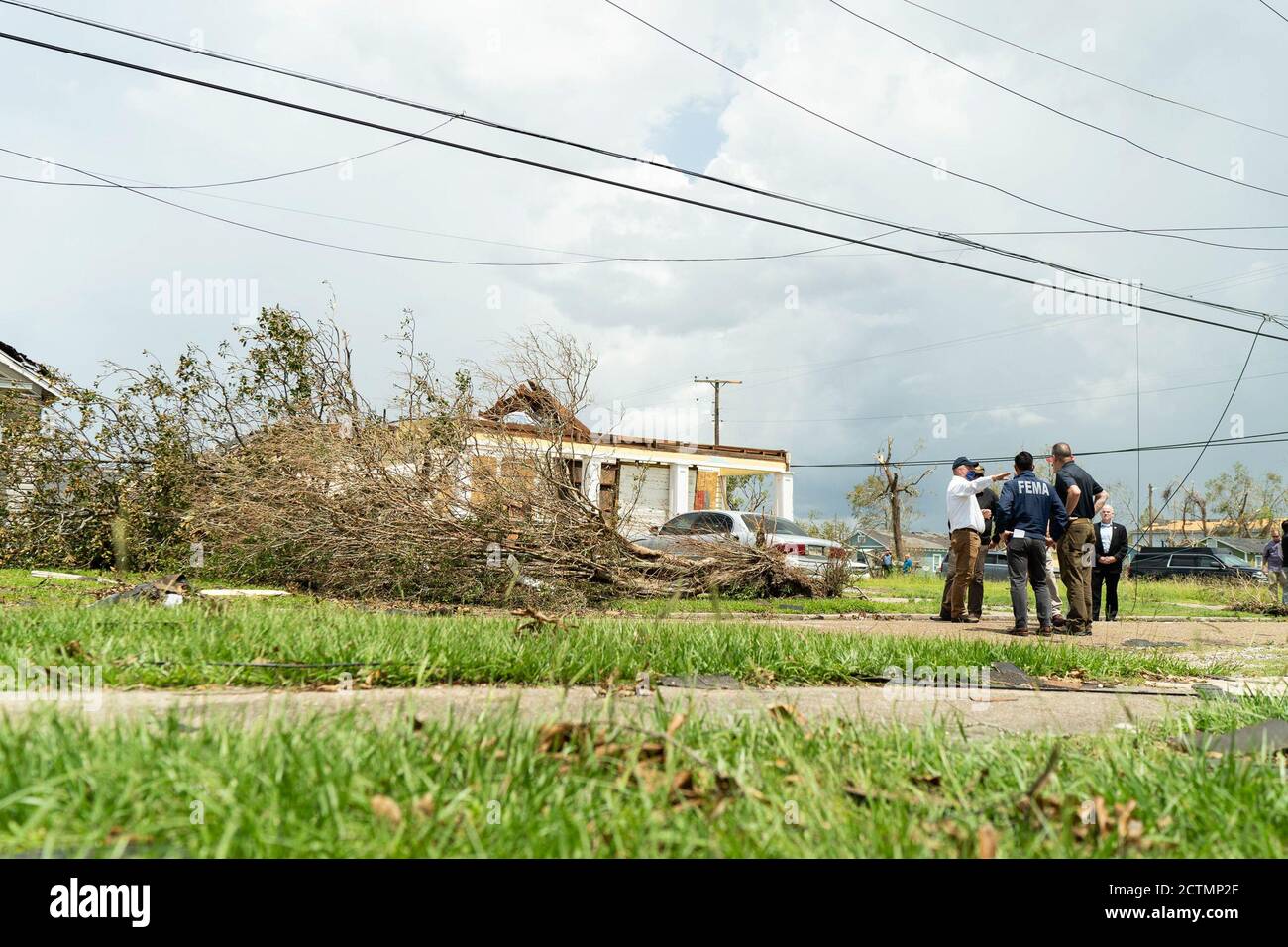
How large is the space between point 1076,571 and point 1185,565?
2811cm

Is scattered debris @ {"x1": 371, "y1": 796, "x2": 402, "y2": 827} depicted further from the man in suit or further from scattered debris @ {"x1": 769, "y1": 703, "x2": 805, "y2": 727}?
the man in suit

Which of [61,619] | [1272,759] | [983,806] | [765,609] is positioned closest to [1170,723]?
[1272,759]

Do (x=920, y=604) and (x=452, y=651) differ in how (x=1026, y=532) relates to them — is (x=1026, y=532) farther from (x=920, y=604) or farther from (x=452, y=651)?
(x=452, y=651)

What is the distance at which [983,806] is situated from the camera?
7.18 feet

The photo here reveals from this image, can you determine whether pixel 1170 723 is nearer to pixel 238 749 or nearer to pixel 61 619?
pixel 238 749

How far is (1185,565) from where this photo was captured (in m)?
33.5

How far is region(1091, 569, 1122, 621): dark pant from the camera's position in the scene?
1288 cm

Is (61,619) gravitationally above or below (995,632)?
above

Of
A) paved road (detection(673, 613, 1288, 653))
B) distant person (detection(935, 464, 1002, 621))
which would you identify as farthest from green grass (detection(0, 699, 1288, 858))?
distant person (detection(935, 464, 1002, 621))

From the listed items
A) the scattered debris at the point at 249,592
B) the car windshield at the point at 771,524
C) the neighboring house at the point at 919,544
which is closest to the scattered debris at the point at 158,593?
the scattered debris at the point at 249,592

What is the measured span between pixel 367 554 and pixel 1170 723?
9.32 meters

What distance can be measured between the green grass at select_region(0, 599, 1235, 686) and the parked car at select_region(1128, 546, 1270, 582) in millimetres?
29771

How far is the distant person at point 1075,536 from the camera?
10.2 meters

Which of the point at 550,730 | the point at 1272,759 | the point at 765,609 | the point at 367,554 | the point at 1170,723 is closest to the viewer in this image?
the point at 550,730
